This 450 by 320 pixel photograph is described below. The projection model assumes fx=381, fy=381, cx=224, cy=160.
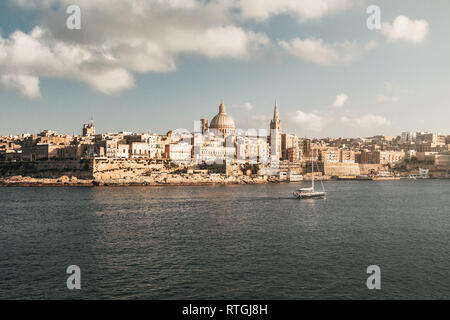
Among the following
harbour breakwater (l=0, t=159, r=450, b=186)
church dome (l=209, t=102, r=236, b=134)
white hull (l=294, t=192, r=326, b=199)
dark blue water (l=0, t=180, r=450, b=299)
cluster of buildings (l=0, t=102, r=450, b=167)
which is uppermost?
church dome (l=209, t=102, r=236, b=134)

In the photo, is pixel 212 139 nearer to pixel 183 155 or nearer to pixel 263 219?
pixel 183 155

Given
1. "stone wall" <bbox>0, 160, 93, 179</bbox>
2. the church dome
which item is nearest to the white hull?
"stone wall" <bbox>0, 160, 93, 179</bbox>

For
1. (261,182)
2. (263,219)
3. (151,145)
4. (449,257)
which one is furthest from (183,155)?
(449,257)

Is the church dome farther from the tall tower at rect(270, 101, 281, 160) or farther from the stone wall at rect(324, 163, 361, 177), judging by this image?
the stone wall at rect(324, 163, 361, 177)

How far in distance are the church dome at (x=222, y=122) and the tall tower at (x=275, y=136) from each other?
1005 cm

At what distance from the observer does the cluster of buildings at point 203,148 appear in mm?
62125

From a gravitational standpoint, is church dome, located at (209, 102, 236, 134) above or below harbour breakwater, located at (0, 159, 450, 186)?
above

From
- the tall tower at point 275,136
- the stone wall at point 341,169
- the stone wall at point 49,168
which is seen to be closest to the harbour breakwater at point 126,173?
the stone wall at point 49,168

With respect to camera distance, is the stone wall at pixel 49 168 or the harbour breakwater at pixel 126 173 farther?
the stone wall at pixel 49 168

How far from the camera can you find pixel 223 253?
1409 centimetres

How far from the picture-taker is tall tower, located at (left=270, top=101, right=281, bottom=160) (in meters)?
86.3

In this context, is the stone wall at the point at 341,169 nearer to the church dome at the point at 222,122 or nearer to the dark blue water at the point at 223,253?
the church dome at the point at 222,122

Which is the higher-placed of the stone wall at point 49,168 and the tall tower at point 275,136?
the tall tower at point 275,136

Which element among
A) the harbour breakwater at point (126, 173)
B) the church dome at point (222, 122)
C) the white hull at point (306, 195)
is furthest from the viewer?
the church dome at point (222, 122)
